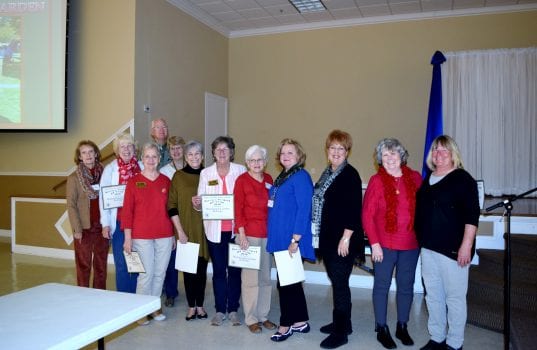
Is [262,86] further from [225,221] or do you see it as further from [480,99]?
[225,221]

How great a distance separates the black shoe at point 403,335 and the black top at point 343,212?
61cm

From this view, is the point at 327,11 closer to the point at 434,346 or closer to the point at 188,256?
the point at 188,256

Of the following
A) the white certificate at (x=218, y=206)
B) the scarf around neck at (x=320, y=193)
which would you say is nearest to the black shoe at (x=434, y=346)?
the scarf around neck at (x=320, y=193)

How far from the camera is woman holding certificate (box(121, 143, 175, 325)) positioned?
3.27m

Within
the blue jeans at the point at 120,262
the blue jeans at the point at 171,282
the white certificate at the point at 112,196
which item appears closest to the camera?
the white certificate at the point at 112,196

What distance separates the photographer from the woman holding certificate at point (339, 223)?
2.86 m

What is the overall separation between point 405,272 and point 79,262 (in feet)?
8.44

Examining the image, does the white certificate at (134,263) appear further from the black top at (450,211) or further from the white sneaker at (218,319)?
the black top at (450,211)

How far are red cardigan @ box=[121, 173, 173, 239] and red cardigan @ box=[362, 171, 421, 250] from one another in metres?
1.54

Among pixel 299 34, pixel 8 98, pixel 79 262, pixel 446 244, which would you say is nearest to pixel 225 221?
pixel 79 262

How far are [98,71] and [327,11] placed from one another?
3764 millimetres

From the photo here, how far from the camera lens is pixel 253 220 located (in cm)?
310

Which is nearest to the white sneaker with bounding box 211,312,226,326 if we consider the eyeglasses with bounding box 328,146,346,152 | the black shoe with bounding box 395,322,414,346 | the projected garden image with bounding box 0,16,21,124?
the black shoe with bounding box 395,322,414,346

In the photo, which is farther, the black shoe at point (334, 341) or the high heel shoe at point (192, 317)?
the high heel shoe at point (192, 317)
